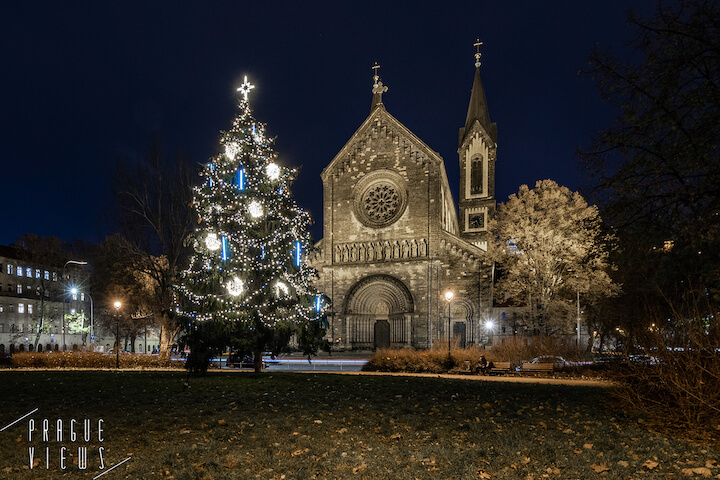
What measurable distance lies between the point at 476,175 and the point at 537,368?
35622 millimetres

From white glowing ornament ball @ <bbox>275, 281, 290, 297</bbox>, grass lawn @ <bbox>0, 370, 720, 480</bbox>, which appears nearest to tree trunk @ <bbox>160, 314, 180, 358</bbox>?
white glowing ornament ball @ <bbox>275, 281, 290, 297</bbox>

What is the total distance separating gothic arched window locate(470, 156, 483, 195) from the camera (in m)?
53.8

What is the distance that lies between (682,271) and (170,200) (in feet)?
84.7

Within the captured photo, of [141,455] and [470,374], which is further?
[470,374]

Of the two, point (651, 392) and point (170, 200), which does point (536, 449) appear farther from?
point (170, 200)

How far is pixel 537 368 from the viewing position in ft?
69.3

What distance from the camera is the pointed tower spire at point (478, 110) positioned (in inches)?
2183

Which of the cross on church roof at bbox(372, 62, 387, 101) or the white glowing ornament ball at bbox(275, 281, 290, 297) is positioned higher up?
the cross on church roof at bbox(372, 62, 387, 101)

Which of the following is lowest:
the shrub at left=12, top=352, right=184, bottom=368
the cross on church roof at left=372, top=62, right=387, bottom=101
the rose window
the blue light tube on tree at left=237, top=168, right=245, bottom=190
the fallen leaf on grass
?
the shrub at left=12, top=352, right=184, bottom=368

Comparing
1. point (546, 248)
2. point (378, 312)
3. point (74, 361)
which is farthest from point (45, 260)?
point (546, 248)

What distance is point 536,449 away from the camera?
6738 millimetres

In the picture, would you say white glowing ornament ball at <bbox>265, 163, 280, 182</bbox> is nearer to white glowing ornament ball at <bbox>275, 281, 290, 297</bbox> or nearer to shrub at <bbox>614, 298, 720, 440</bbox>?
white glowing ornament ball at <bbox>275, 281, 290, 297</bbox>

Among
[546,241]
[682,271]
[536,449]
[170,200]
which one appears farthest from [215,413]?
[546,241]

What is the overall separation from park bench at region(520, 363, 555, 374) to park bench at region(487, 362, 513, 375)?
1.85 ft
